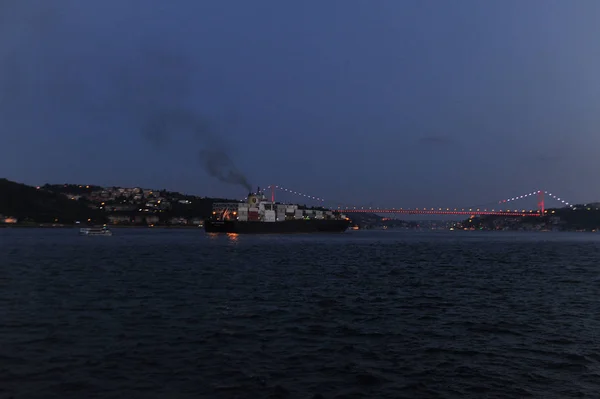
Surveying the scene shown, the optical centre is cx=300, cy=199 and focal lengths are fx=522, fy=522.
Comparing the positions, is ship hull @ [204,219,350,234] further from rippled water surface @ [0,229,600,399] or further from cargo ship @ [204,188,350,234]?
rippled water surface @ [0,229,600,399]

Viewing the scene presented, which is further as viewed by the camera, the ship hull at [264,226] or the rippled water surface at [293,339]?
the ship hull at [264,226]

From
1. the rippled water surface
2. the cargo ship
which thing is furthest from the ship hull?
the rippled water surface

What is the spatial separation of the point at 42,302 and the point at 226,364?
11510 millimetres

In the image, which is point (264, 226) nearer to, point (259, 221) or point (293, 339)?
point (259, 221)

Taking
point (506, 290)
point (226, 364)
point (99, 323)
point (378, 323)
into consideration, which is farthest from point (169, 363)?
point (506, 290)

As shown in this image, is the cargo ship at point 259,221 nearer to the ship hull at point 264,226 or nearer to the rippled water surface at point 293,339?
the ship hull at point 264,226

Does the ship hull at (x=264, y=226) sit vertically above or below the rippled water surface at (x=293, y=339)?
above

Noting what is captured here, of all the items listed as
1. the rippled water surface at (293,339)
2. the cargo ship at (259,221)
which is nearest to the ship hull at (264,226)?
the cargo ship at (259,221)

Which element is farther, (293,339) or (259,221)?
(259,221)

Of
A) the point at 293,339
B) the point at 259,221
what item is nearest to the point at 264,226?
the point at 259,221

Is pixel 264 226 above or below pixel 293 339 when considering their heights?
above

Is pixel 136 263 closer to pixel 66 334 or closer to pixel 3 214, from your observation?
pixel 66 334

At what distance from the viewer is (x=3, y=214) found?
194 meters

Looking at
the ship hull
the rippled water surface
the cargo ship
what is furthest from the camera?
the cargo ship
